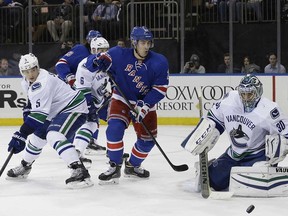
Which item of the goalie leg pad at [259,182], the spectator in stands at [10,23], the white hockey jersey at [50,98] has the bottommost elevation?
the goalie leg pad at [259,182]

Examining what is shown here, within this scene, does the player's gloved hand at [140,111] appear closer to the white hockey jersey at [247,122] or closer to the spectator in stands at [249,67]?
the white hockey jersey at [247,122]

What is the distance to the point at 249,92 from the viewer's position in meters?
4.70

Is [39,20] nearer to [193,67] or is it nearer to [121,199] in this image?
[193,67]

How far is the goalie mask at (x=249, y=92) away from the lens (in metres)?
4.69

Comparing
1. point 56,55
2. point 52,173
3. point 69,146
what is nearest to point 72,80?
point 52,173

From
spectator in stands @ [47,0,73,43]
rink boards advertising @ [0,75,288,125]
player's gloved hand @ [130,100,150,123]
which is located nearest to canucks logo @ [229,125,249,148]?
player's gloved hand @ [130,100,150,123]

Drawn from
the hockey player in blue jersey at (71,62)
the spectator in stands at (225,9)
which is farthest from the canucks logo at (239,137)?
the spectator in stands at (225,9)

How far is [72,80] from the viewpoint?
6965 millimetres

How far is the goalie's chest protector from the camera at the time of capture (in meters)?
4.76

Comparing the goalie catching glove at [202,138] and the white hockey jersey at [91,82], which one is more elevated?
the white hockey jersey at [91,82]

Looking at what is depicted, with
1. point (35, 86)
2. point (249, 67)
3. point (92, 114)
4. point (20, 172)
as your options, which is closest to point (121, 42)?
point (249, 67)

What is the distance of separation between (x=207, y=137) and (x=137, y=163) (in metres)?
0.97

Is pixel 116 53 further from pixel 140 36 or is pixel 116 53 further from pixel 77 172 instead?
pixel 77 172

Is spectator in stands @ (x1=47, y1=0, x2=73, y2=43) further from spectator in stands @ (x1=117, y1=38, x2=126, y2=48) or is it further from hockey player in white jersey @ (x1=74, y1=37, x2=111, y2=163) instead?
hockey player in white jersey @ (x1=74, y1=37, x2=111, y2=163)
